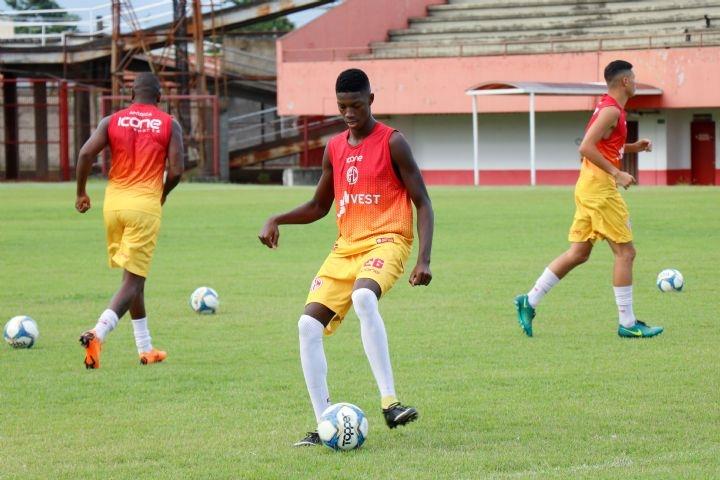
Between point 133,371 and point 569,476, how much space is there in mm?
4459

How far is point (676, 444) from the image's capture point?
6.77 meters

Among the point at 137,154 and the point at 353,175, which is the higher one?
the point at 137,154

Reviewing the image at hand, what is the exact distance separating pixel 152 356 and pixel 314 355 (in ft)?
11.2

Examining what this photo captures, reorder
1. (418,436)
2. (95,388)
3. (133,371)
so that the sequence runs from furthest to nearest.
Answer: (133,371), (95,388), (418,436)

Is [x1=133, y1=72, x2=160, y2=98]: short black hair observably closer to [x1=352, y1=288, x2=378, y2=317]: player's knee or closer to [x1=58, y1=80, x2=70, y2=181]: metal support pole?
[x1=352, y1=288, x2=378, y2=317]: player's knee

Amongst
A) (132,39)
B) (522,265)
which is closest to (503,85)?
(132,39)

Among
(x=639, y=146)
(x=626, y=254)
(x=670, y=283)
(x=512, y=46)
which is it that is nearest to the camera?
(x=626, y=254)

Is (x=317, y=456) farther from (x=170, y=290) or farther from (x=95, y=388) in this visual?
(x=170, y=290)

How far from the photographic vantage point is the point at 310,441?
691cm

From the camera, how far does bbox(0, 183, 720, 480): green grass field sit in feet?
21.5

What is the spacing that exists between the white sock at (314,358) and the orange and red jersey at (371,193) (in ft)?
1.93

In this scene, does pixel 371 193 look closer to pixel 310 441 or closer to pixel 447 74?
pixel 310 441

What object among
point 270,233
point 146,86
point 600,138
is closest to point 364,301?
point 270,233

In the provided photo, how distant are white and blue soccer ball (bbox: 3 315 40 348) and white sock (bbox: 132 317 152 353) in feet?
4.09
